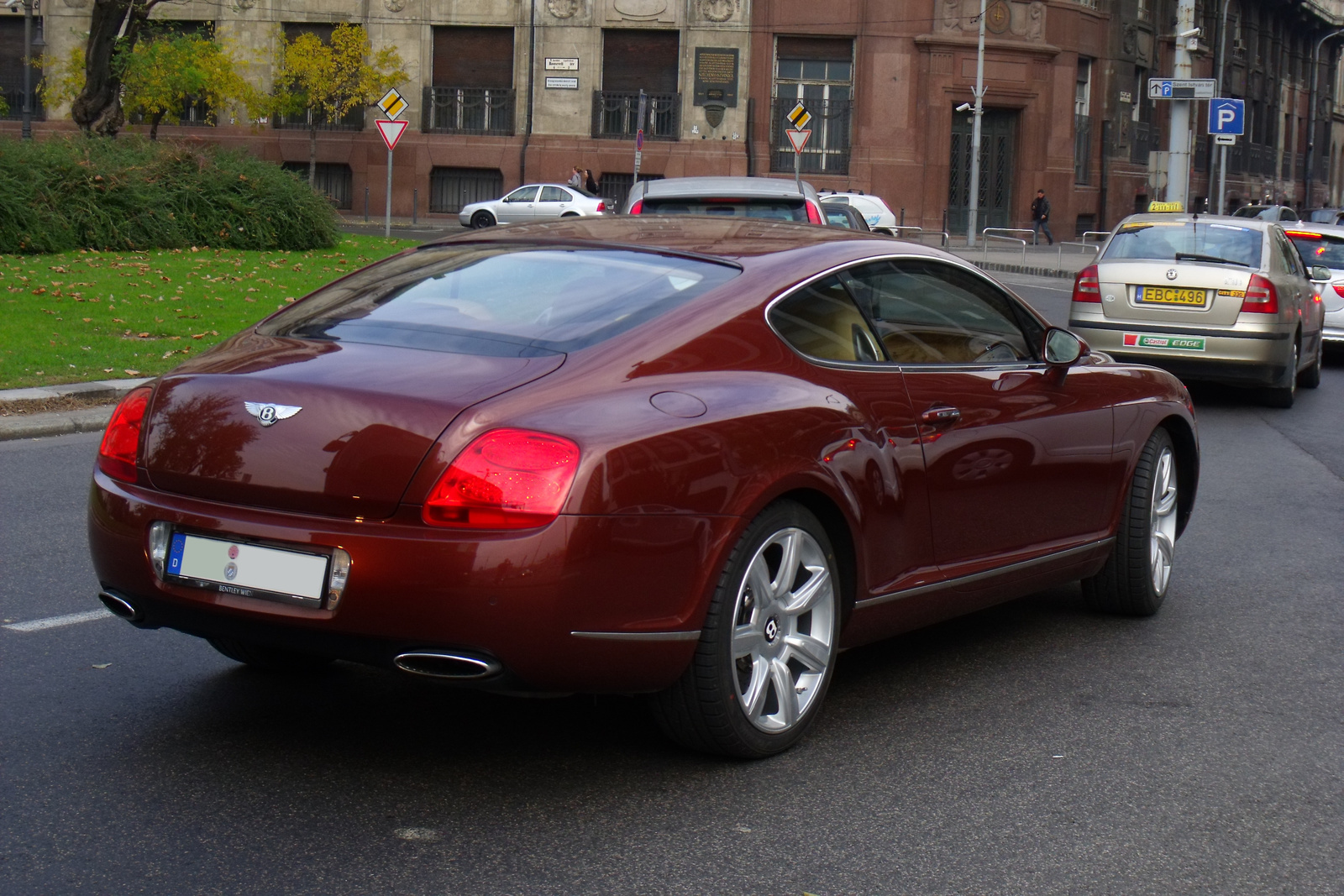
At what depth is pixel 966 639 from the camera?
586cm

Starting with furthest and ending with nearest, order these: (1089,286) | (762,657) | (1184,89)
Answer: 1. (1184,89)
2. (1089,286)
3. (762,657)

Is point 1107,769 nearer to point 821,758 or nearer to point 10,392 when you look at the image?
point 821,758

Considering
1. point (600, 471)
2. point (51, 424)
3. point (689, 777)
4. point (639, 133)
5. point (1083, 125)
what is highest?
point (1083, 125)

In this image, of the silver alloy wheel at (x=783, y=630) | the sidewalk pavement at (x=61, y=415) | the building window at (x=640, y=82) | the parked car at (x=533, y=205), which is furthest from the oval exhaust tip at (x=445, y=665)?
the building window at (x=640, y=82)

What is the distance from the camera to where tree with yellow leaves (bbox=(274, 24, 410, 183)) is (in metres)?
44.4

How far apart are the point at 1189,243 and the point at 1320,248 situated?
19.0 feet

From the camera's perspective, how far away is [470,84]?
46.8m

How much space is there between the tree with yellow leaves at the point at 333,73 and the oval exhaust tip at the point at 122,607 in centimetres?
4212

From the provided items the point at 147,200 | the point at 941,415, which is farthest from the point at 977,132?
the point at 941,415

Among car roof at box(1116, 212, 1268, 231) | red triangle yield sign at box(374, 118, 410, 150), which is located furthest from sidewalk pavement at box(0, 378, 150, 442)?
red triangle yield sign at box(374, 118, 410, 150)

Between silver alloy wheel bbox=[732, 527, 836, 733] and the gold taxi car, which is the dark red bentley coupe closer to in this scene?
silver alloy wheel bbox=[732, 527, 836, 733]

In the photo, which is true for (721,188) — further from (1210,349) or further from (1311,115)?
(1311,115)

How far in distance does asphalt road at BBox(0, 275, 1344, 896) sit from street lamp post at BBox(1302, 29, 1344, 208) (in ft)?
242

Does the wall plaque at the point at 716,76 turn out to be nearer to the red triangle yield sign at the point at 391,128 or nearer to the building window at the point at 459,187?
the building window at the point at 459,187
